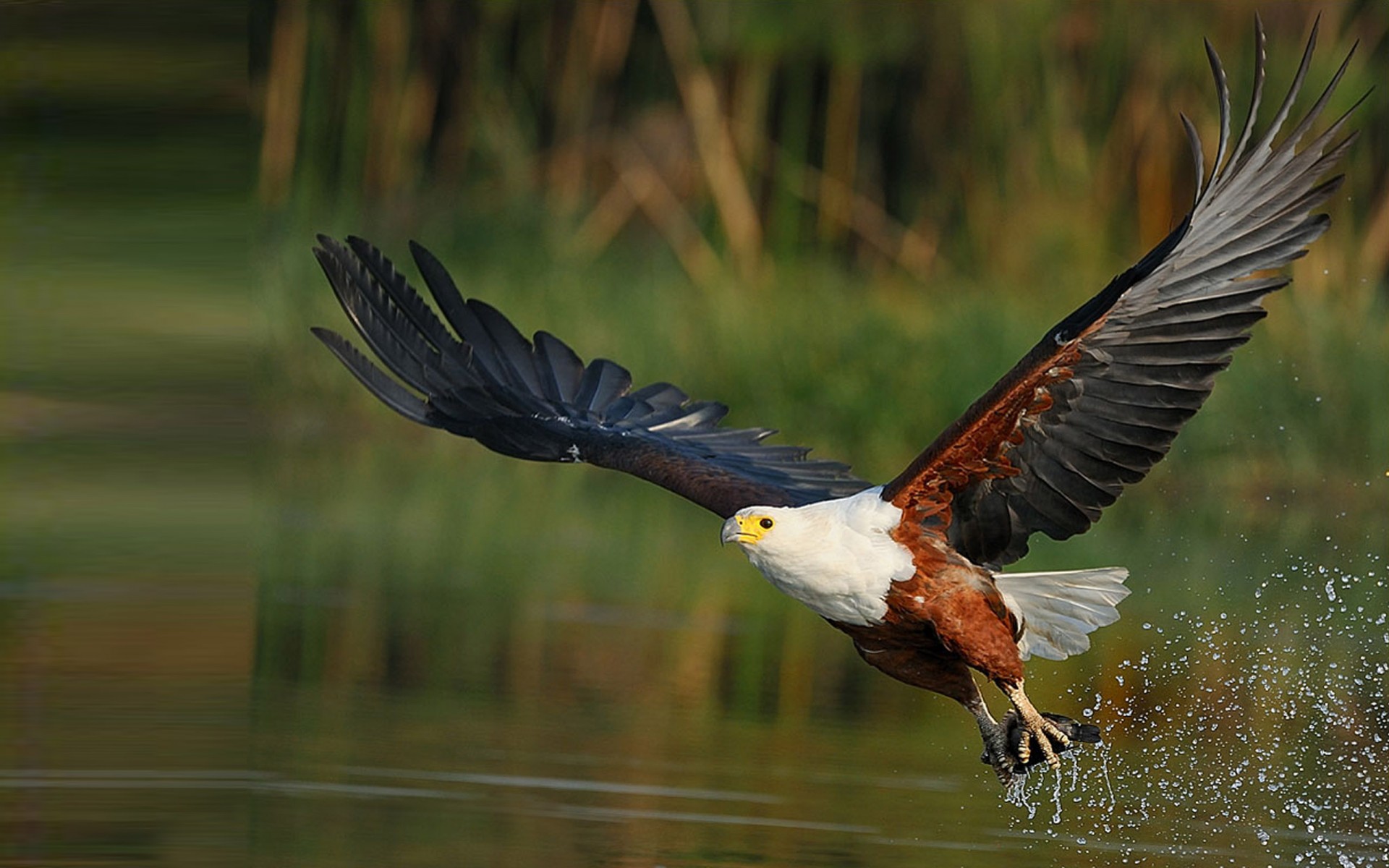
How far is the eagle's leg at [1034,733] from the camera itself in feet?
19.1

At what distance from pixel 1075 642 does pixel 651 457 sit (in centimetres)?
149

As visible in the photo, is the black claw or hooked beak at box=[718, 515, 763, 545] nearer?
hooked beak at box=[718, 515, 763, 545]

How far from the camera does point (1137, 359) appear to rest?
213 inches

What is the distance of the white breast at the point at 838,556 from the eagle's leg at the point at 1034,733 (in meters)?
0.53

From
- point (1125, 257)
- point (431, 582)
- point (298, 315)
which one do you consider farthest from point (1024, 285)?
point (431, 582)

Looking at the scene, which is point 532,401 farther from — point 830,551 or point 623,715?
point 830,551

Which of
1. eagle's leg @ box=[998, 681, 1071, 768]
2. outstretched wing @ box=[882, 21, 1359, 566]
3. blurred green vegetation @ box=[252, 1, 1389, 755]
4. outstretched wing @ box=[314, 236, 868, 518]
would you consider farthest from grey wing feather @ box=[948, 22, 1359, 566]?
blurred green vegetation @ box=[252, 1, 1389, 755]

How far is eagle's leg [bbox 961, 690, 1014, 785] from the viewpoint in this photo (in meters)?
5.92

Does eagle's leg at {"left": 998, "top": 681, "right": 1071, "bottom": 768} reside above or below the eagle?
below

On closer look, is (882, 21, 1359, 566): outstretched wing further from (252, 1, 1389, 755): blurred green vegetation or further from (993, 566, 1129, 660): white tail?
(252, 1, 1389, 755): blurred green vegetation

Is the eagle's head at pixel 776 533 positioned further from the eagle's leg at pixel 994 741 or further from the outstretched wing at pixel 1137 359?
the eagle's leg at pixel 994 741

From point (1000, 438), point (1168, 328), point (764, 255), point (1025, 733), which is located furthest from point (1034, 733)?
point (764, 255)

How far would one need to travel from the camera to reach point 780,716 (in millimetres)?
7680

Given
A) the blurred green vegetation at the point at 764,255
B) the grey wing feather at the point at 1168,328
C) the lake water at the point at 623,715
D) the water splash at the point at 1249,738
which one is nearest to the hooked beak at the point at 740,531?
the grey wing feather at the point at 1168,328
